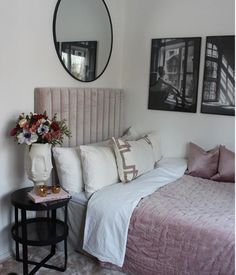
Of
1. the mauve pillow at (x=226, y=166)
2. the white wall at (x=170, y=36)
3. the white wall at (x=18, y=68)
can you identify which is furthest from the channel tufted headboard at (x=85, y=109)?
the mauve pillow at (x=226, y=166)

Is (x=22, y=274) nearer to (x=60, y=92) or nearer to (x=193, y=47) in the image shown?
(x=60, y=92)

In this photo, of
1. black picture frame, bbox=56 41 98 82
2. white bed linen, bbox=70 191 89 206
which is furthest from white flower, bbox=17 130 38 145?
black picture frame, bbox=56 41 98 82

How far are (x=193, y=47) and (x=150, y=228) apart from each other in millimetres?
1754

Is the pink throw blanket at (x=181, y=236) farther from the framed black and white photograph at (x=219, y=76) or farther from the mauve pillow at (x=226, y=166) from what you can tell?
the framed black and white photograph at (x=219, y=76)

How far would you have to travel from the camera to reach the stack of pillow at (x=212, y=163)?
291cm

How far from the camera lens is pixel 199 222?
210cm

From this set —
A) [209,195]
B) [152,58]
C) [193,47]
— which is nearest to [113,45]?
[152,58]

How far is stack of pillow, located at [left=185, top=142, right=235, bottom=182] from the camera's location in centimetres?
291

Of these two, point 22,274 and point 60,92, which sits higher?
point 60,92

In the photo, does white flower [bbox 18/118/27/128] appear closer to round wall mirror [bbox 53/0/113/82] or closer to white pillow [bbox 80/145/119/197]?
white pillow [bbox 80/145/119/197]

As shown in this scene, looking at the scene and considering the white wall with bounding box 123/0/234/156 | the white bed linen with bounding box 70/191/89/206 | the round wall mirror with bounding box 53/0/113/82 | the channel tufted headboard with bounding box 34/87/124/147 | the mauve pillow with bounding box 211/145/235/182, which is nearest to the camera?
the white bed linen with bounding box 70/191/89/206

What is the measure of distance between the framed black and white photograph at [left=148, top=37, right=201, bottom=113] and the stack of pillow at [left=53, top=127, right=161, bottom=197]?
2.23ft

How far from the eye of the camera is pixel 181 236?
2.09m

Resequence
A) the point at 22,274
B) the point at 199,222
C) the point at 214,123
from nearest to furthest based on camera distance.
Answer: the point at 199,222 < the point at 22,274 < the point at 214,123
